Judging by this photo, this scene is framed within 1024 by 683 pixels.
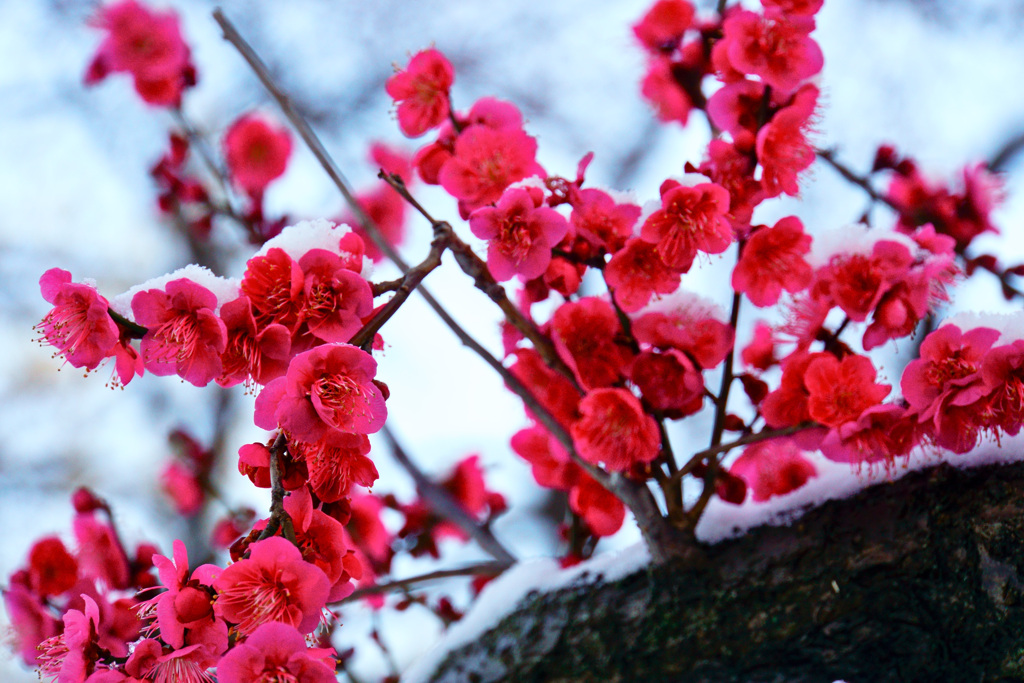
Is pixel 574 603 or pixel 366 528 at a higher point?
pixel 366 528

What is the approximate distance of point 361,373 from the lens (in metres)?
0.58

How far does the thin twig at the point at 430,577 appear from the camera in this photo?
1.17 meters

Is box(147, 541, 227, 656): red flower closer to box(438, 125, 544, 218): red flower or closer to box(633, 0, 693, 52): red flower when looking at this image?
box(438, 125, 544, 218): red flower

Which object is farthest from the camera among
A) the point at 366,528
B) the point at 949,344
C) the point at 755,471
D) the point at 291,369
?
the point at 366,528

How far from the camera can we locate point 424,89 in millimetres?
946

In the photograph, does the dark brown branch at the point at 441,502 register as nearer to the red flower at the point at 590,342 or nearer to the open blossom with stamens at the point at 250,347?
the red flower at the point at 590,342

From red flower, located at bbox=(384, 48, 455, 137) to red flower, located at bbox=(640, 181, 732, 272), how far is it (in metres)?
0.35

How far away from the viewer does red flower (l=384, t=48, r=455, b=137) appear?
945mm

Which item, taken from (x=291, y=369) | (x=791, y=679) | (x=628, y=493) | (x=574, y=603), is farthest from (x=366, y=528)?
(x=291, y=369)

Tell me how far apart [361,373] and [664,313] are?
450 millimetres

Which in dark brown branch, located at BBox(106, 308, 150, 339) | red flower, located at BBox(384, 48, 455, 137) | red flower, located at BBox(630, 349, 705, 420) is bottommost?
red flower, located at BBox(630, 349, 705, 420)

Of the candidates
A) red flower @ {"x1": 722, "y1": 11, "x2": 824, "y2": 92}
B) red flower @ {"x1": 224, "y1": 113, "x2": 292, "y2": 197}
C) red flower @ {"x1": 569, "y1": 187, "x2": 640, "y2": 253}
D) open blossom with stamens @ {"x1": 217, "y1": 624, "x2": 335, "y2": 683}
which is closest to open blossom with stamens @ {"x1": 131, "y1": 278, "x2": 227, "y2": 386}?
open blossom with stamens @ {"x1": 217, "y1": 624, "x2": 335, "y2": 683}

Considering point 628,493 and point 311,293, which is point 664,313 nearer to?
point 628,493

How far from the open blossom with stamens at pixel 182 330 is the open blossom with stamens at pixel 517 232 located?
256 mm
